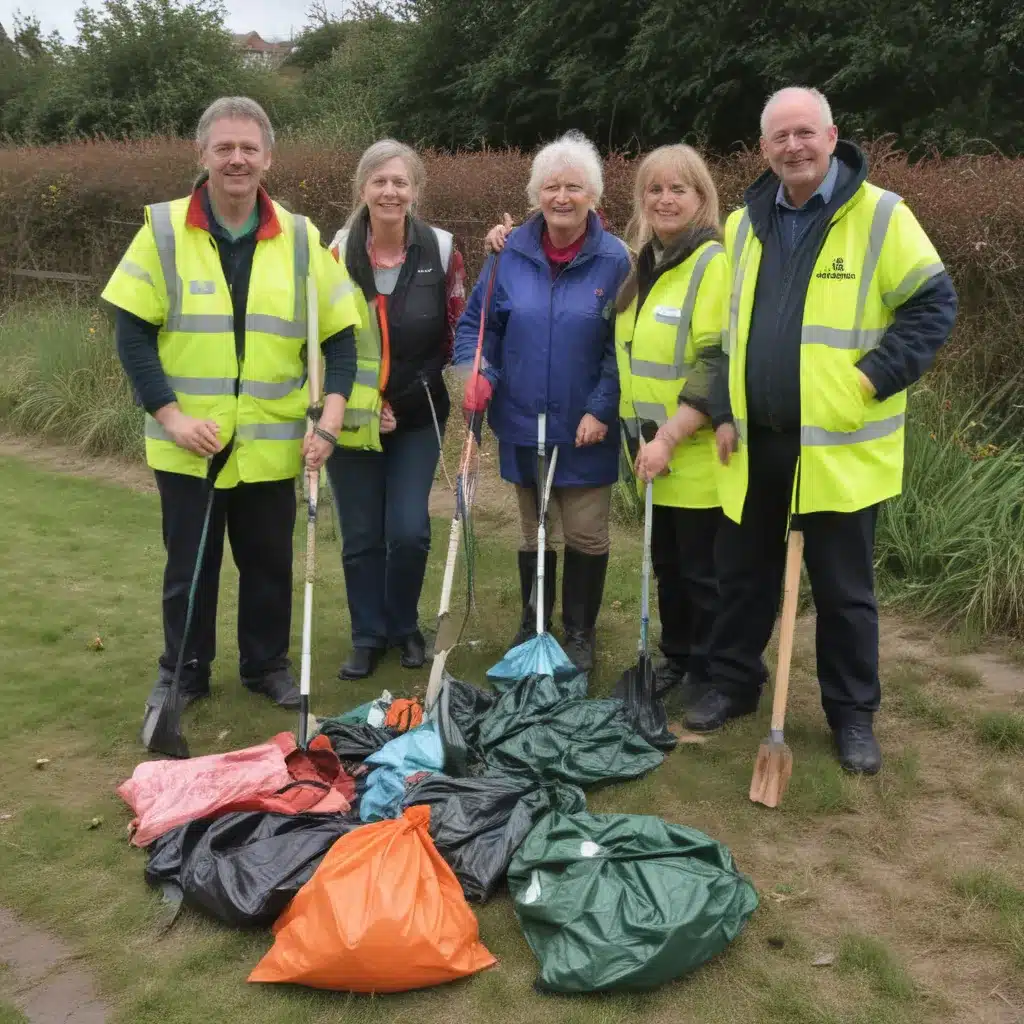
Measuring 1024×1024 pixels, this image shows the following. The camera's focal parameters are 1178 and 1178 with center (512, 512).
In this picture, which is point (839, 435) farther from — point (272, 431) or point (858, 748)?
point (272, 431)

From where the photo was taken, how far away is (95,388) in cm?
948

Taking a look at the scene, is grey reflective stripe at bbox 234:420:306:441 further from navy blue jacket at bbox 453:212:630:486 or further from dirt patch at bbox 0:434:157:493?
dirt patch at bbox 0:434:157:493

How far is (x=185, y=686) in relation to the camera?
4426mm

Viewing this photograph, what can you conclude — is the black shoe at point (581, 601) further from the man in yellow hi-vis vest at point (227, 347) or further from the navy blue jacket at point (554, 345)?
the man in yellow hi-vis vest at point (227, 347)

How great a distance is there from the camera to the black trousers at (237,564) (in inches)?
163

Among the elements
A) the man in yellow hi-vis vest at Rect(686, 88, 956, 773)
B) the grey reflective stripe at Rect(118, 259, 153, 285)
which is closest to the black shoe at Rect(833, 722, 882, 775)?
the man in yellow hi-vis vest at Rect(686, 88, 956, 773)

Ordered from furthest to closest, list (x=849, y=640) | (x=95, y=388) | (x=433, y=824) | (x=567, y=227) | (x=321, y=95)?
(x=321, y=95) → (x=95, y=388) → (x=567, y=227) → (x=849, y=640) → (x=433, y=824)

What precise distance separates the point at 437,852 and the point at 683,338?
1972 millimetres

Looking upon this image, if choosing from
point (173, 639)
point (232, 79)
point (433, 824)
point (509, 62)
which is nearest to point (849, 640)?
point (433, 824)

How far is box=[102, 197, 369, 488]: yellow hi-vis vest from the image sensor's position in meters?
→ 3.85

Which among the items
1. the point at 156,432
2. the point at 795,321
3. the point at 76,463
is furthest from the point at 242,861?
the point at 76,463

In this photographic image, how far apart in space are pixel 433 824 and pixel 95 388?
7.18m

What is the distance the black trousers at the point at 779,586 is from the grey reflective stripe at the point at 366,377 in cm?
140

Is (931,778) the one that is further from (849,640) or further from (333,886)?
(333,886)
